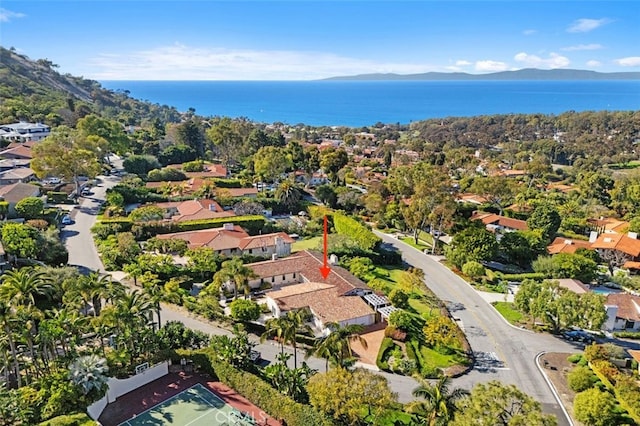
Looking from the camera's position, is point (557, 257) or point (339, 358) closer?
point (339, 358)

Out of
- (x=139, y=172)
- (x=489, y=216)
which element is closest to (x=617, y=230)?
(x=489, y=216)

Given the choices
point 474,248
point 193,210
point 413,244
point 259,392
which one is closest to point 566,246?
point 474,248

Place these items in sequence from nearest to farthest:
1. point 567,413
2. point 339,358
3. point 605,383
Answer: point 339,358 → point 567,413 → point 605,383

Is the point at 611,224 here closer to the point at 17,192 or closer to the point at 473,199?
the point at 473,199

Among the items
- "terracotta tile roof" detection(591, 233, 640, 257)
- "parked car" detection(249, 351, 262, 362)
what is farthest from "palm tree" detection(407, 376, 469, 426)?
"terracotta tile roof" detection(591, 233, 640, 257)

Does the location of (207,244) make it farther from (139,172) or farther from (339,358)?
(139,172)

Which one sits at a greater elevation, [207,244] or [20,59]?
[20,59]

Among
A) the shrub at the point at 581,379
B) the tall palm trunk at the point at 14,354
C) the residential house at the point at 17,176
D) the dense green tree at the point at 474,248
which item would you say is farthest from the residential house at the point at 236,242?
the shrub at the point at 581,379
